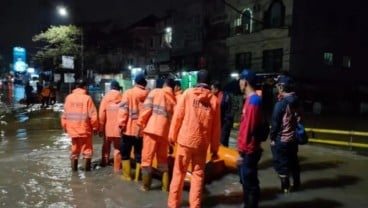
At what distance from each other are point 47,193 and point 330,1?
31.0 m

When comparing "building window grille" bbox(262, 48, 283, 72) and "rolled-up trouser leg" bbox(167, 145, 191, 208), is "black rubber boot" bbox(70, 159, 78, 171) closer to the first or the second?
"rolled-up trouser leg" bbox(167, 145, 191, 208)

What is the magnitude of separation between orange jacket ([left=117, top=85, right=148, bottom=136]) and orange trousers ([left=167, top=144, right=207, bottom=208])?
1.81 m

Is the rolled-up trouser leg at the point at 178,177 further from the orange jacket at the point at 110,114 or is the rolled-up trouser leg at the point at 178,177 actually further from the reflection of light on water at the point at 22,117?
the reflection of light on water at the point at 22,117

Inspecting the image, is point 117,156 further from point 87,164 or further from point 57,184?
point 57,184

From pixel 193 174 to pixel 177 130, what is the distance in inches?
23.9

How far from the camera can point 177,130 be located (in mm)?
5773

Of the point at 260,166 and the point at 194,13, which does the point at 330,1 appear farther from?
the point at 260,166

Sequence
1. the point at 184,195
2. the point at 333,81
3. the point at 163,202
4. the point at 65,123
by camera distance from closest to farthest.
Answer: the point at 163,202 → the point at 184,195 → the point at 65,123 → the point at 333,81

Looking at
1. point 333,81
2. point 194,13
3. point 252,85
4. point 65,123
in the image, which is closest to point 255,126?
point 252,85

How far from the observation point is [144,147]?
6848 mm

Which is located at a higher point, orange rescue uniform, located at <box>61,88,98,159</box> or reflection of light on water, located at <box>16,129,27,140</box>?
orange rescue uniform, located at <box>61,88,98,159</box>

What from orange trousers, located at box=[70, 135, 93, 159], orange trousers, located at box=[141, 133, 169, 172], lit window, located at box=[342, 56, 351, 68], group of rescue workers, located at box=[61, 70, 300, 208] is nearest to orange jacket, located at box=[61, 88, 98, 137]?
group of rescue workers, located at box=[61, 70, 300, 208]

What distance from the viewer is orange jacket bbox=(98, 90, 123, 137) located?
841 centimetres

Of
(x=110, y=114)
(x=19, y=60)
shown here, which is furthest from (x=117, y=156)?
(x=19, y=60)
